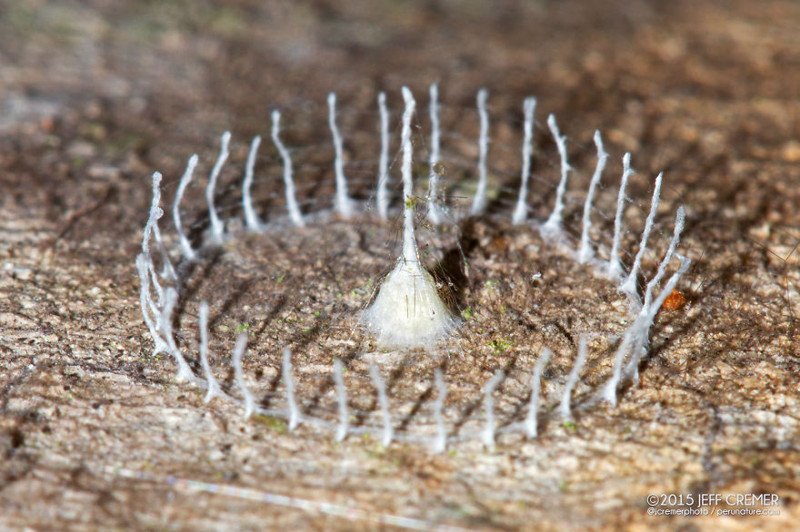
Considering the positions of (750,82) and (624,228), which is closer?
(624,228)

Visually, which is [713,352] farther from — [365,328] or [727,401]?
[365,328]

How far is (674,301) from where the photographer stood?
133 inches

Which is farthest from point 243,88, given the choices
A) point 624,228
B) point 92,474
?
point 92,474

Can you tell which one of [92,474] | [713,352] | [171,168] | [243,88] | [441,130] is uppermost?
[243,88]

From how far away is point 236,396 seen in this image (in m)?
2.96

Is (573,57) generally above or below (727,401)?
above

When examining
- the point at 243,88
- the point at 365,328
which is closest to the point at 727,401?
the point at 365,328

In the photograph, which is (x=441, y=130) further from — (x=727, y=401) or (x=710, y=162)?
(x=727, y=401)

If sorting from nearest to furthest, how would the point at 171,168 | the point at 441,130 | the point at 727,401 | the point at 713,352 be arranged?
the point at 727,401, the point at 713,352, the point at 171,168, the point at 441,130

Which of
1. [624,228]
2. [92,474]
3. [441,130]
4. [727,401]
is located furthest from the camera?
[441,130]

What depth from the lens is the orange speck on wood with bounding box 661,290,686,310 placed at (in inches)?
133

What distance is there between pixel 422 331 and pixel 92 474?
52.4 inches

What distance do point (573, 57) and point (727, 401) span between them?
3402mm

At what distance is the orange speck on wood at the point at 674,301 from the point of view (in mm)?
3379
